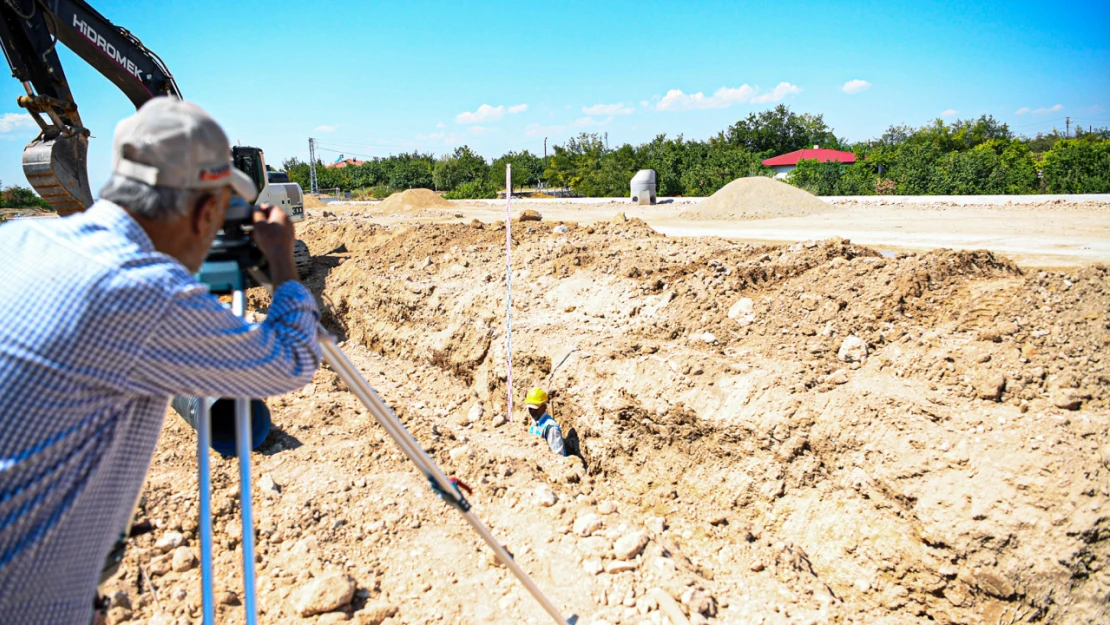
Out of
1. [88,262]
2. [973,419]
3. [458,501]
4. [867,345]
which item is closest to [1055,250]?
[867,345]

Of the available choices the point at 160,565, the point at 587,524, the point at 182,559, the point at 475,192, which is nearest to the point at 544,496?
the point at 587,524

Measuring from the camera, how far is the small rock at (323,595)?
326 cm

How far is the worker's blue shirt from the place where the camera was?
5.81 meters

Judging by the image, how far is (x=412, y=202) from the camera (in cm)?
3077

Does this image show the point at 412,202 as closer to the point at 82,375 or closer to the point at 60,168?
the point at 60,168

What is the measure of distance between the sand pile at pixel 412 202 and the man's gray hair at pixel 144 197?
29.1m

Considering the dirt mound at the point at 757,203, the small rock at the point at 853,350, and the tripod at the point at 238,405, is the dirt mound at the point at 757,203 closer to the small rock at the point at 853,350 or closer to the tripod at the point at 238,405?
the small rock at the point at 853,350

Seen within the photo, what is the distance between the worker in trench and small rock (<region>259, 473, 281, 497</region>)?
233 centimetres

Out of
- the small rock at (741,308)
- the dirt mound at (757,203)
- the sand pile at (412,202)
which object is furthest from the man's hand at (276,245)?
the sand pile at (412,202)

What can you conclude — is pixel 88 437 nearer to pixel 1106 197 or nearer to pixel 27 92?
pixel 27 92

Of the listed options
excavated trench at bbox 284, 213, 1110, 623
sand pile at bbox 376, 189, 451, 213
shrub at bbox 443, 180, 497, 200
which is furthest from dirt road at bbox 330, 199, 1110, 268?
shrub at bbox 443, 180, 497, 200

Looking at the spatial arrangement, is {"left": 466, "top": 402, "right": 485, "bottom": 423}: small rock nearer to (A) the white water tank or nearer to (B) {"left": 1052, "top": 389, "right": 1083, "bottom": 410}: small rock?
(B) {"left": 1052, "top": 389, "right": 1083, "bottom": 410}: small rock

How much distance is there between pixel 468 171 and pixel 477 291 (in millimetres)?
48985

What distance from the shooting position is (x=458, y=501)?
2.26m
